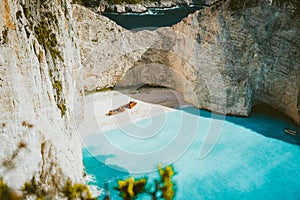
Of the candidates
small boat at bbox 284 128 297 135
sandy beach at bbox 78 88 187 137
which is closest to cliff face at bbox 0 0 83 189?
sandy beach at bbox 78 88 187 137

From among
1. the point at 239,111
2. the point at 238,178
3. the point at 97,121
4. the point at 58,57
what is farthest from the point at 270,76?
the point at 58,57

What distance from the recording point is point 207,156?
16406 millimetres

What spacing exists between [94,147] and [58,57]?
6.16 meters

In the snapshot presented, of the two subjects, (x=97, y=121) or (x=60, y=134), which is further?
(x=97, y=121)

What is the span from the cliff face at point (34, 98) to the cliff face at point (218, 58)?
983 centimetres

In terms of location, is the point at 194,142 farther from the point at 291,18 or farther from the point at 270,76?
the point at 291,18

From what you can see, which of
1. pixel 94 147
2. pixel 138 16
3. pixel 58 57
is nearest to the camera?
pixel 58 57

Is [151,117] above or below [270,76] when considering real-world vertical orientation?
below

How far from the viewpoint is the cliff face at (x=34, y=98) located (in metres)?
8.12

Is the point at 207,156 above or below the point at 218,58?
below

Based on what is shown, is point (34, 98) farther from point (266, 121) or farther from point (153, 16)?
point (153, 16)

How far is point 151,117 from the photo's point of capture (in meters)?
20.4

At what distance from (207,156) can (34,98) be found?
31.8ft

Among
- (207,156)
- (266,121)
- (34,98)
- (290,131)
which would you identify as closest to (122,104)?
(207,156)
